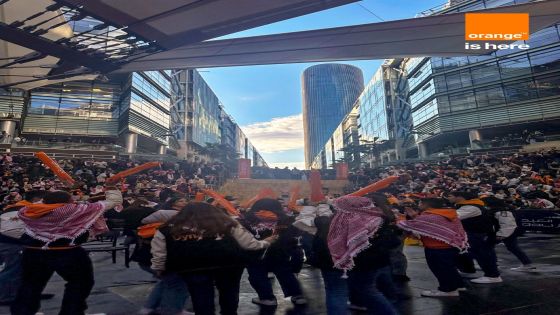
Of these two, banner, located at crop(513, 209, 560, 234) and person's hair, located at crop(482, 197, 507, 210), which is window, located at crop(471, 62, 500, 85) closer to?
banner, located at crop(513, 209, 560, 234)

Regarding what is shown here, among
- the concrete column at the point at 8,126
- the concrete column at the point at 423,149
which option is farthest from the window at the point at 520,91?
the concrete column at the point at 8,126

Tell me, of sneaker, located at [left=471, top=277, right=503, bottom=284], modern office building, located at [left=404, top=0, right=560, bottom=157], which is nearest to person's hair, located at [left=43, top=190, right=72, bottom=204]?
sneaker, located at [left=471, top=277, right=503, bottom=284]

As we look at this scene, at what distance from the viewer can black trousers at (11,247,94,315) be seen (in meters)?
3.20

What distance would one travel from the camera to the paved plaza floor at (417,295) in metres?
4.01

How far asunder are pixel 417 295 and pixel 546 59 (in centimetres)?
3859

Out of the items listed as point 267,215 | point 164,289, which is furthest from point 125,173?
point 267,215

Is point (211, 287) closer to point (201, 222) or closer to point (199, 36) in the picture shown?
point (201, 222)

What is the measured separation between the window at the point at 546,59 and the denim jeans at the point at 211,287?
1598 inches

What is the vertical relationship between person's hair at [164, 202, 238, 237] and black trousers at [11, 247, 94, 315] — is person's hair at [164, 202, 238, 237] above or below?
above

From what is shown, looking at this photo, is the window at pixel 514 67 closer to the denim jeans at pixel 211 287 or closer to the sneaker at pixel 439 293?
the sneaker at pixel 439 293

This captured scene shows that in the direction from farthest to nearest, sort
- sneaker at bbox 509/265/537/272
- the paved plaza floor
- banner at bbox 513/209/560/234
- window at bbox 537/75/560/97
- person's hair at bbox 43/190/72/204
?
window at bbox 537/75/560/97, banner at bbox 513/209/560/234, sneaker at bbox 509/265/537/272, the paved plaza floor, person's hair at bbox 43/190/72/204

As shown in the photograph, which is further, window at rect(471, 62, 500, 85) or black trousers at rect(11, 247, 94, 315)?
window at rect(471, 62, 500, 85)

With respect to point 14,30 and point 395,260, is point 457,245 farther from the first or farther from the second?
point 14,30

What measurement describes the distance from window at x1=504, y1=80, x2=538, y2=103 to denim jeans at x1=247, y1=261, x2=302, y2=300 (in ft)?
125
